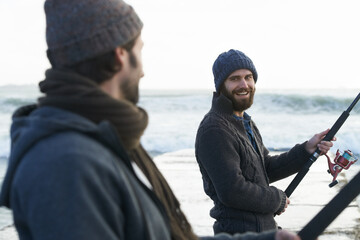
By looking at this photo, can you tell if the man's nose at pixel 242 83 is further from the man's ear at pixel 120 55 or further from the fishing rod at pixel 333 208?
the man's ear at pixel 120 55

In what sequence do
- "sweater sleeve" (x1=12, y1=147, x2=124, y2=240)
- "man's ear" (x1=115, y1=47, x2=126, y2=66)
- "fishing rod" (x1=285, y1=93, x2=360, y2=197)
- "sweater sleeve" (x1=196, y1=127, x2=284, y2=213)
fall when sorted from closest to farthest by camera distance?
"sweater sleeve" (x1=12, y1=147, x2=124, y2=240)
"man's ear" (x1=115, y1=47, x2=126, y2=66)
"sweater sleeve" (x1=196, y1=127, x2=284, y2=213)
"fishing rod" (x1=285, y1=93, x2=360, y2=197)

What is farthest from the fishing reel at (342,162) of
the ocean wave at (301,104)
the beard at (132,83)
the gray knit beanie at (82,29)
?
the ocean wave at (301,104)

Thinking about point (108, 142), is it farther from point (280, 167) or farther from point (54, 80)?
point (280, 167)

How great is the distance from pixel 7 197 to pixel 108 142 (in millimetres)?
342

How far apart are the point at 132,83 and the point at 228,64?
6.50 ft

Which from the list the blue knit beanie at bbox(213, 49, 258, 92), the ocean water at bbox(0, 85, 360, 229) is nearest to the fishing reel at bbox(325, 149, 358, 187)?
the blue knit beanie at bbox(213, 49, 258, 92)

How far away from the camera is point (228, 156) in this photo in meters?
3.10

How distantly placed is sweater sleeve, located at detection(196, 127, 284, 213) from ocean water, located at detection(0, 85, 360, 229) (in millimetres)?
7094

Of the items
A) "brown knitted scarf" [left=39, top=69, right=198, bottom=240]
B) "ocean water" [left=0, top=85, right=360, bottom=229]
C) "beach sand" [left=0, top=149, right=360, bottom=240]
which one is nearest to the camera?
"brown knitted scarf" [left=39, top=69, right=198, bottom=240]

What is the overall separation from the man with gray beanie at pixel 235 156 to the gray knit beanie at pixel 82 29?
65.1 inches

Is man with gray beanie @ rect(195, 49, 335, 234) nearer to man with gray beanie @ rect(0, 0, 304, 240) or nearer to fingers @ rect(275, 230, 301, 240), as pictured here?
fingers @ rect(275, 230, 301, 240)

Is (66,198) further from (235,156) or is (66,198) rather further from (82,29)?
(235,156)

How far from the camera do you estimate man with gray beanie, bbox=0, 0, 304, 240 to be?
1252 mm

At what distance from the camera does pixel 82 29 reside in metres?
1.50
